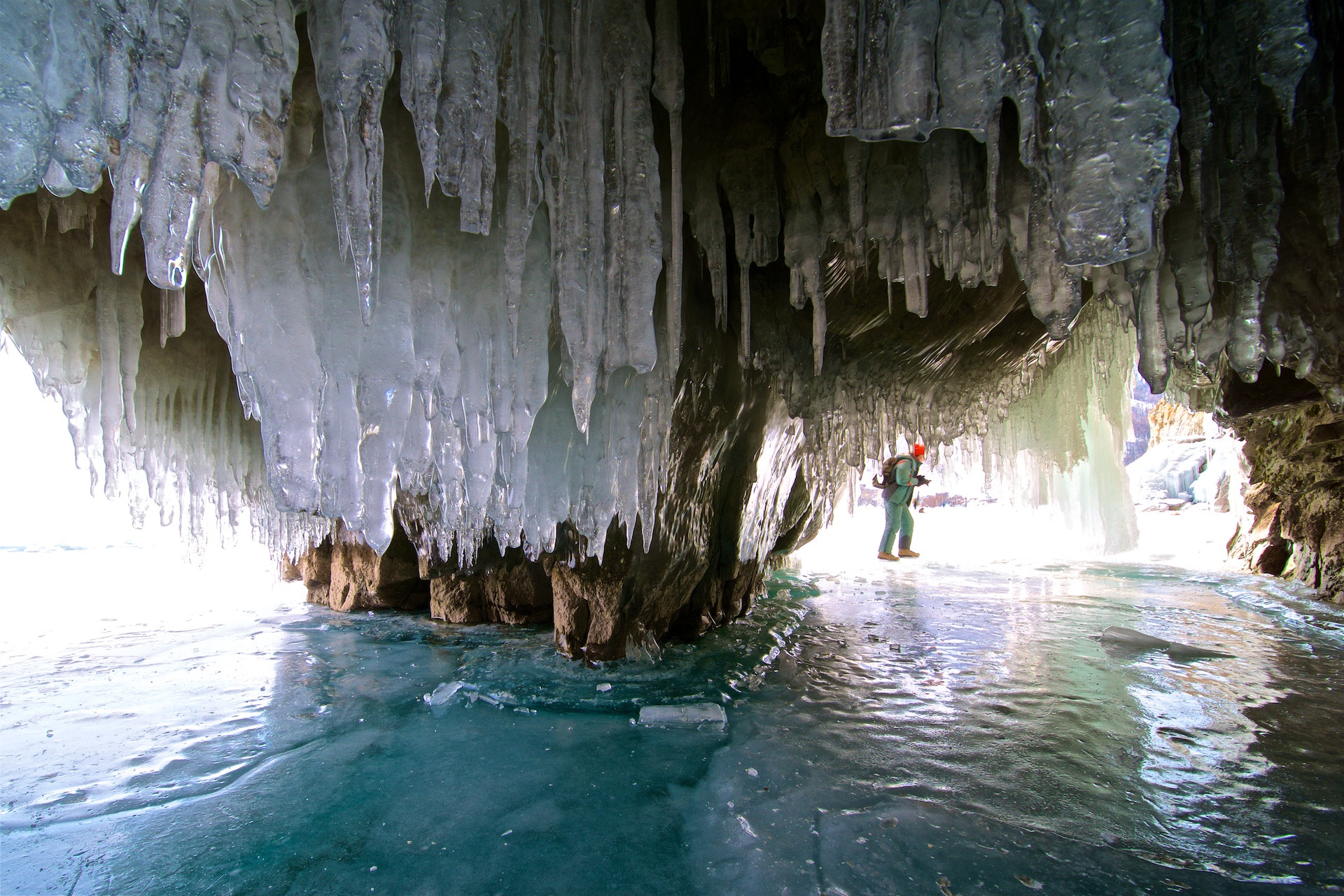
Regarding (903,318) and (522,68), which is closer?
(522,68)

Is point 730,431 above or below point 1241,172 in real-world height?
below

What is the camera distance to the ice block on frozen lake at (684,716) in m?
3.68

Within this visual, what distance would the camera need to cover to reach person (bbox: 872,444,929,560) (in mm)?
10891

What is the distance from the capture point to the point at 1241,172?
2414 millimetres

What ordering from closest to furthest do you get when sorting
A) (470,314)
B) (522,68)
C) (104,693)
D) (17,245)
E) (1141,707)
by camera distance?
(522,68) → (470,314) → (17,245) → (1141,707) → (104,693)

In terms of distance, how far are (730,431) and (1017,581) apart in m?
7.40

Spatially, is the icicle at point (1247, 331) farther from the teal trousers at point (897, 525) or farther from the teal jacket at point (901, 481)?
the teal trousers at point (897, 525)

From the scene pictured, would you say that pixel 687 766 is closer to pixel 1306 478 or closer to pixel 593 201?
pixel 593 201

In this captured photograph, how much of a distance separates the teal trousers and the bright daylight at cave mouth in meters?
6.17

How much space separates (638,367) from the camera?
2885 mm

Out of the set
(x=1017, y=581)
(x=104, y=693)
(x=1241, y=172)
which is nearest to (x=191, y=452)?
(x=104, y=693)

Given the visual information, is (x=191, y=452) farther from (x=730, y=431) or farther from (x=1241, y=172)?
(x=1241, y=172)

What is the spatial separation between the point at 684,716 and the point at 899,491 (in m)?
8.92

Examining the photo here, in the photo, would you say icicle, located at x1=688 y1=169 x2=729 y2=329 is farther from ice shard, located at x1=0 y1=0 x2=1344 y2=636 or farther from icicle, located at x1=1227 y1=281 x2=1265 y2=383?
icicle, located at x1=1227 y1=281 x2=1265 y2=383
